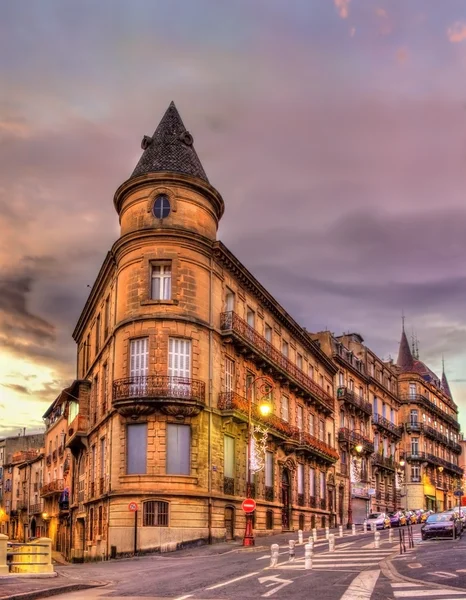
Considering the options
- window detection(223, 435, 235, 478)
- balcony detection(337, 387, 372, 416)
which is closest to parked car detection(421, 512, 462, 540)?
window detection(223, 435, 235, 478)

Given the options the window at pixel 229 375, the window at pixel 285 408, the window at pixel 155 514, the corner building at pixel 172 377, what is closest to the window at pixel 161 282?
the corner building at pixel 172 377

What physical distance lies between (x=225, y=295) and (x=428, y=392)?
62.5m

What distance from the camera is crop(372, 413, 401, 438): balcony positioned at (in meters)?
77.4

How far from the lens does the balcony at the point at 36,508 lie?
6919cm

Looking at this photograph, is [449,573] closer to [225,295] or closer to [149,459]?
[149,459]

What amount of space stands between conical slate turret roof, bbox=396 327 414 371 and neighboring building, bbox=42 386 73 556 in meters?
48.0

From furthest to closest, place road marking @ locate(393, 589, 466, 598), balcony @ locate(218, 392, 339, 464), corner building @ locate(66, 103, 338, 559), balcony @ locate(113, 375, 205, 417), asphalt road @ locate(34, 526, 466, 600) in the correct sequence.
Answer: balcony @ locate(218, 392, 339, 464) → balcony @ locate(113, 375, 205, 417) → corner building @ locate(66, 103, 338, 559) → asphalt road @ locate(34, 526, 466, 600) → road marking @ locate(393, 589, 466, 598)

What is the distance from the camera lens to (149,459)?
115 feet

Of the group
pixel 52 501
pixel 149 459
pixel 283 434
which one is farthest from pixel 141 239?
pixel 52 501

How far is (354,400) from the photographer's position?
6906 centimetres

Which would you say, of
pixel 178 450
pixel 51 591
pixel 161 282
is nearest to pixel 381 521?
pixel 178 450

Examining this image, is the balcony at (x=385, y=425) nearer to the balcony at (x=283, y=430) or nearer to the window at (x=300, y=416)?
the balcony at (x=283, y=430)

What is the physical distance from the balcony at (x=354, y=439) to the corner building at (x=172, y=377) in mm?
18771

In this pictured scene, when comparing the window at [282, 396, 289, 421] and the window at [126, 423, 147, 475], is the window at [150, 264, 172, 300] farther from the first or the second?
the window at [282, 396, 289, 421]
